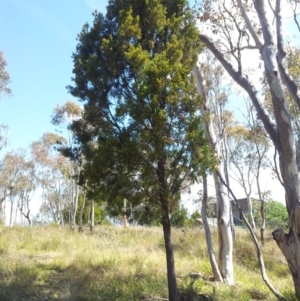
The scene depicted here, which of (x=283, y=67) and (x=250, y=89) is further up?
(x=283, y=67)

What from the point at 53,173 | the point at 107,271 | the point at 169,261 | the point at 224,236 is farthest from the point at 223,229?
the point at 53,173

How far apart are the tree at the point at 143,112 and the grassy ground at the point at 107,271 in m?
1.64

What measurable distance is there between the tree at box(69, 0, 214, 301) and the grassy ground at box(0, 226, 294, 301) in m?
1.64

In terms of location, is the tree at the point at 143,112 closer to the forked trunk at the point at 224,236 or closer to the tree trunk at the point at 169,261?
the tree trunk at the point at 169,261

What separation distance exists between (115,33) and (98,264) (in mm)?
5351

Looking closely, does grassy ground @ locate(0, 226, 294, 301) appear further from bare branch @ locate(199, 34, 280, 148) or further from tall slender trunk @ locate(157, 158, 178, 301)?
bare branch @ locate(199, 34, 280, 148)

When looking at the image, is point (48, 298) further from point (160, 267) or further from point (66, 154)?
point (160, 267)

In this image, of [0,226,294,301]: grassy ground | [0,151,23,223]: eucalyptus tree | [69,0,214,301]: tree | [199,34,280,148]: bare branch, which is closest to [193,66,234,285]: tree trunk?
[0,226,294,301]: grassy ground

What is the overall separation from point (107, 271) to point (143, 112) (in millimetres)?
4537

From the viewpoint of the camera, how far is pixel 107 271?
9.23m

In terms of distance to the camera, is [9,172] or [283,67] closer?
[283,67]

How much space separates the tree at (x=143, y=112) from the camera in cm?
643

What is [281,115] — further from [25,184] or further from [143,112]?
[25,184]

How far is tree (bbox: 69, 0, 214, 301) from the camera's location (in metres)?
6.43
